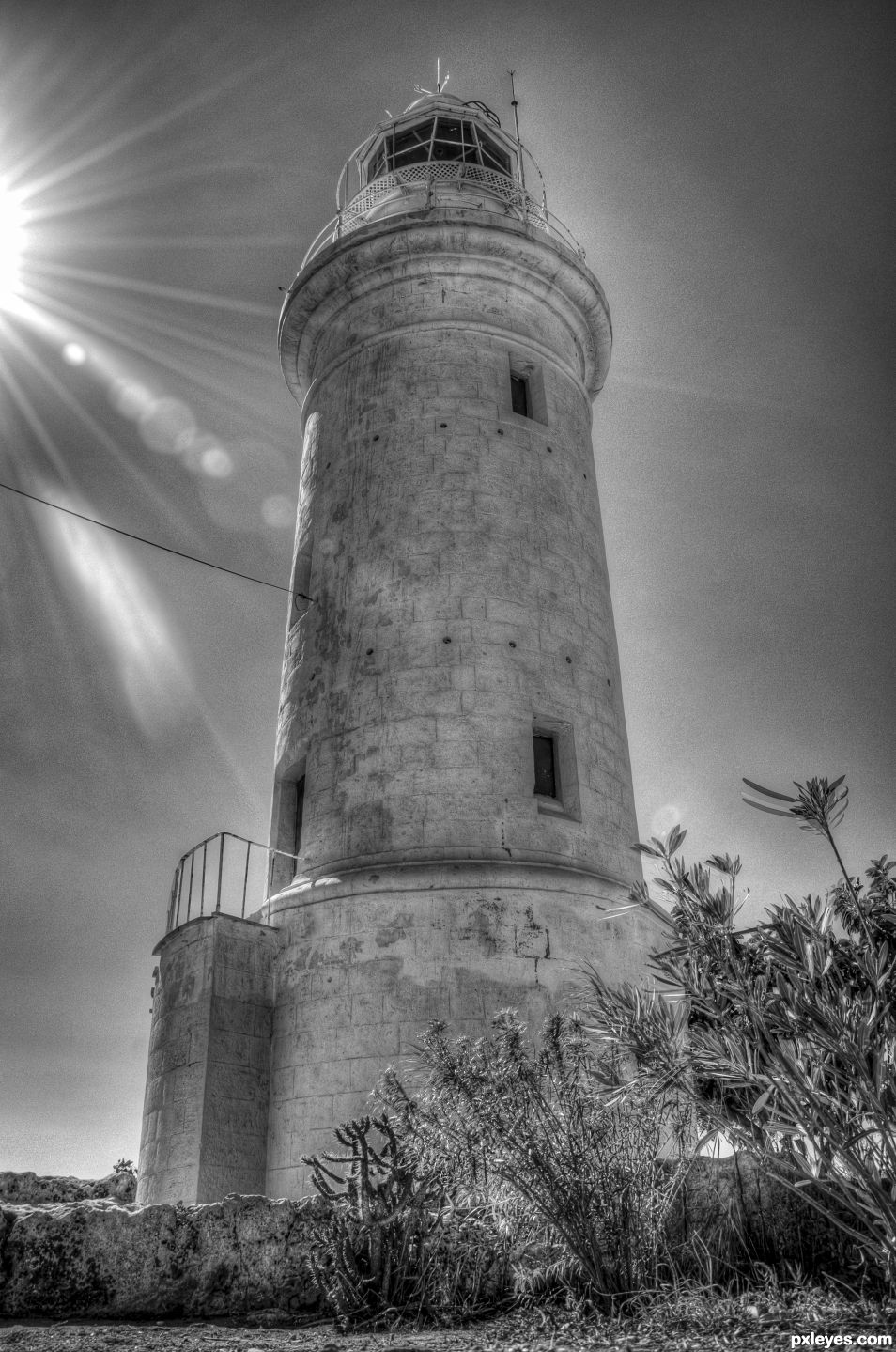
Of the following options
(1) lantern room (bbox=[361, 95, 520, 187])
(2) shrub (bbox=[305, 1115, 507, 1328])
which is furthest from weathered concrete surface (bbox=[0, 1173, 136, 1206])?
(1) lantern room (bbox=[361, 95, 520, 187])

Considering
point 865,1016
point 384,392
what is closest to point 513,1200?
point 865,1016

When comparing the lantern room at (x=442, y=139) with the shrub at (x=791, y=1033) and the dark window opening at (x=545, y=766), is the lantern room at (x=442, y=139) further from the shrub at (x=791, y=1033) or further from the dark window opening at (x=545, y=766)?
the shrub at (x=791, y=1033)

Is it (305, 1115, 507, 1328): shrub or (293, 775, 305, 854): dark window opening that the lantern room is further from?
(305, 1115, 507, 1328): shrub

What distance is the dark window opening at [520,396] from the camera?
16.2m

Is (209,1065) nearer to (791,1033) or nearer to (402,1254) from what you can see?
(402,1254)

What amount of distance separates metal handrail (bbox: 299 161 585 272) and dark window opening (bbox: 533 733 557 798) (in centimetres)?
847

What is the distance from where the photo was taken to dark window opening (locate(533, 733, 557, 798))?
13.4 metres

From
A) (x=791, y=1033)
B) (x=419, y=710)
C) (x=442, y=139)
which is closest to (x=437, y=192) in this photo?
(x=442, y=139)

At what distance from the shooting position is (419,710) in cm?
1316

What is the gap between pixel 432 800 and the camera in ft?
41.5

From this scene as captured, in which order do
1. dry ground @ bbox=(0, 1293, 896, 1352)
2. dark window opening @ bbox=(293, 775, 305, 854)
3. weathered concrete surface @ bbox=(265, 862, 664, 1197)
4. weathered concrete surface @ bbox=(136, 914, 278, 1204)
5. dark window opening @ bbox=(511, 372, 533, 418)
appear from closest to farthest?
dry ground @ bbox=(0, 1293, 896, 1352) < weathered concrete surface @ bbox=(136, 914, 278, 1204) < weathered concrete surface @ bbox=(265, 862, 664, 1197) < dark window opening @ bbox=(293, 775, 305, 854) < dark window opening @ bbox=(511, 372, 533, 418)

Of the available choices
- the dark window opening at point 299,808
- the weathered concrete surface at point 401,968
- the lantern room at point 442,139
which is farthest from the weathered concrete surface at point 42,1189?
the lantern room at point 442,139

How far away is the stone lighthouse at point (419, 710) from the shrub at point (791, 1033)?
441 cm

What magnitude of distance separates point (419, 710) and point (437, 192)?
1001 centimetres
